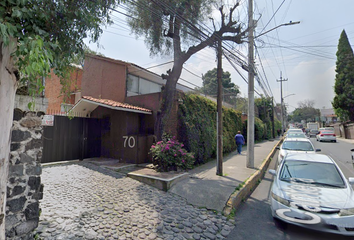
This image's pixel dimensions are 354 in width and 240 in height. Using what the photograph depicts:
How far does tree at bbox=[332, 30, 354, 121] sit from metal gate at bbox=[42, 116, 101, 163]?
1259 inches

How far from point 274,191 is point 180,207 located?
224 centimetres

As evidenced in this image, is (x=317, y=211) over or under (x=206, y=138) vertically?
under

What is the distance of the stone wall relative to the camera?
2891mm

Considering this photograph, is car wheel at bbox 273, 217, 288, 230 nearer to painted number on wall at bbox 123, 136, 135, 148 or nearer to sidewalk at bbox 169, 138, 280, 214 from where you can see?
sidewalk at bbox 169, 138, 280, 214

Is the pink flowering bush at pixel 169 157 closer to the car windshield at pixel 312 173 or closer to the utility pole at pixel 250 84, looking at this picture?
the utility pole at pixel 250 84

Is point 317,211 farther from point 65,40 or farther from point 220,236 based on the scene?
point 65,40

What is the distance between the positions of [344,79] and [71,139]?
34301 millimetres

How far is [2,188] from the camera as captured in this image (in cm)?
222

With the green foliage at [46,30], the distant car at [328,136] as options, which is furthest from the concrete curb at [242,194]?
the distant car at [328,136]

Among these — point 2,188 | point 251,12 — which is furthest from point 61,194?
point 251,12

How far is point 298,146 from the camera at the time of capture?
9.49m

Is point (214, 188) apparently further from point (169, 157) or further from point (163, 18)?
point (163, 18)

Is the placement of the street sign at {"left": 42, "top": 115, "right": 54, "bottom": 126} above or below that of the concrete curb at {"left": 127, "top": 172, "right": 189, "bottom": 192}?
above

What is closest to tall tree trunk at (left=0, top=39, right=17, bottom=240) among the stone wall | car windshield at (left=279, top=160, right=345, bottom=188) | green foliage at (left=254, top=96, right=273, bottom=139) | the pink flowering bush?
the stone wall
